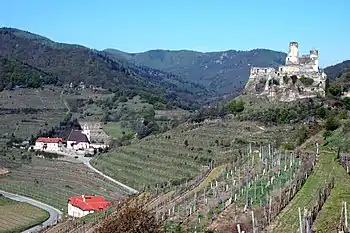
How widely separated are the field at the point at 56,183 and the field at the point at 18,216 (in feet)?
7.48

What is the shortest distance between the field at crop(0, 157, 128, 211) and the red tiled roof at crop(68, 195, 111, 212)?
2.70 m

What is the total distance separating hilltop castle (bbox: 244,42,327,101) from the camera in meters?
58.3

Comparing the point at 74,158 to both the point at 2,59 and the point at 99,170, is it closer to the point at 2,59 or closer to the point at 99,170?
the point at 99,170

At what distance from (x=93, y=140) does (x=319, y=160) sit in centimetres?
5917

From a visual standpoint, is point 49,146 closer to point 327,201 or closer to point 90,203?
point 90,203

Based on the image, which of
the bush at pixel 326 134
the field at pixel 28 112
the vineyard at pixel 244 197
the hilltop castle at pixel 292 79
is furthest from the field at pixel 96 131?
the vineyard at pixel 244 197

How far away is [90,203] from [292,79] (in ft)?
90.4

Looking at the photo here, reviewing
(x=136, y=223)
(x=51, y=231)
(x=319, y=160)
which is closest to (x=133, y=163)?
(x=51, y=231)

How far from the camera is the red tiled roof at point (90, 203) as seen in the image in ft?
131

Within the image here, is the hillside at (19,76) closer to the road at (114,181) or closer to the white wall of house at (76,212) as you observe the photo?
the road at (114,181)

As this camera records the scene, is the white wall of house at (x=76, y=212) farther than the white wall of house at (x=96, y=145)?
No

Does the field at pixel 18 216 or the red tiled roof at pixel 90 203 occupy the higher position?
the red tiled roof at pixel 90 203

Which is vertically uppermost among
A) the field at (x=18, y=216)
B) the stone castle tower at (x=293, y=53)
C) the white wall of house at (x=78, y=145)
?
the stone castle tower at (x=293, y=53)

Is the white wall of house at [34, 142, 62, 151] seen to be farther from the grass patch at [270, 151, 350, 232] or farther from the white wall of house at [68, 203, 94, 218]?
the grass patch at [270, 151, 350, 232]
